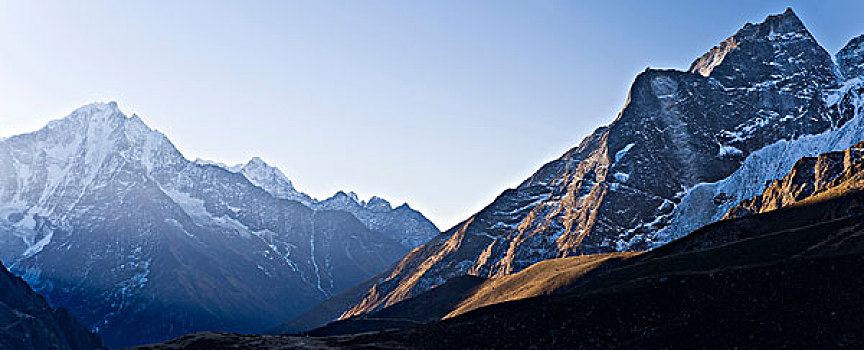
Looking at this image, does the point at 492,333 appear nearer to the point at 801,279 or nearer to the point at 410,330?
the point at 410,330

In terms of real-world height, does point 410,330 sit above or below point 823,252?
above

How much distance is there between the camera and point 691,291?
Answer: 83.1 m

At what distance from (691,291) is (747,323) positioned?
1223 cm

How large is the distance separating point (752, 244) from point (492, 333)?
53.2 meters

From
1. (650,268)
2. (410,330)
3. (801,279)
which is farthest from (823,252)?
(410,330)

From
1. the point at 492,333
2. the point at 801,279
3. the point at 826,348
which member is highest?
the point at 492,333

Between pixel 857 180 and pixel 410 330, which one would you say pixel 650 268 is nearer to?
pixel 410 330

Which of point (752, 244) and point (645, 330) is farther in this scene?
point (752, 244)

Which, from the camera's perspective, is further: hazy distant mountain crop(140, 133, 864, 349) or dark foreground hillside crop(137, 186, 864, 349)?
hazy distant mountain crop(140, 133, 864, 349)

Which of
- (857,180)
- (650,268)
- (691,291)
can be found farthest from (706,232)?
(691,291)

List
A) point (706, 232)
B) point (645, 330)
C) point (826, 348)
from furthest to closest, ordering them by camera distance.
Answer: point (706, 232) < point (645, 330) < point (826, 348)

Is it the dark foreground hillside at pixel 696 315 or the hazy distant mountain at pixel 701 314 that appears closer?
the dark foreground hillside at pixel 696 315

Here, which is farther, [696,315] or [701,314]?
[696,315]

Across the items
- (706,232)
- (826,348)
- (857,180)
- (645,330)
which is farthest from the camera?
(857,180)
